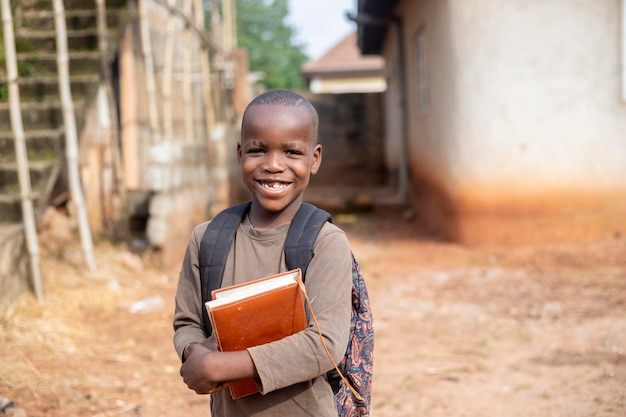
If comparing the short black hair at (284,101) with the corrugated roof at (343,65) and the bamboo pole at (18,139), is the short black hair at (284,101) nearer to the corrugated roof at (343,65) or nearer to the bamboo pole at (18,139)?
the bamboo pole at (18,139)

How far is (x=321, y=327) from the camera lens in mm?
1616

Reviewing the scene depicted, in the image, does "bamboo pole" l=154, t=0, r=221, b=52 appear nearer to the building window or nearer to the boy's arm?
the building window

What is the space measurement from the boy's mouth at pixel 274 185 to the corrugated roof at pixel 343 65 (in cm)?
2161

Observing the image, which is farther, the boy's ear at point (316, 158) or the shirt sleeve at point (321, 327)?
the boy's ear at point (316, 158)

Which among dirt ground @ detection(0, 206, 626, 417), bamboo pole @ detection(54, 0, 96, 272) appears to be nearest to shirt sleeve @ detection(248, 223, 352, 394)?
dirt ground @ detection(0, 206, 626, 417)

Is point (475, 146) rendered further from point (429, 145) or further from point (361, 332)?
point (361, 332)

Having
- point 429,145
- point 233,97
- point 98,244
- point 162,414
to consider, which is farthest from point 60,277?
point 233,97

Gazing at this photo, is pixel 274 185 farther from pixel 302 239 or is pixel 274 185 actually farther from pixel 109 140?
pixel 109 140

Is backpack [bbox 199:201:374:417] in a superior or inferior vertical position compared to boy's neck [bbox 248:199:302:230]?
inferior

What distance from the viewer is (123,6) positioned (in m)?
6.88

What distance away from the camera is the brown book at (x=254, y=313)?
1539 mm

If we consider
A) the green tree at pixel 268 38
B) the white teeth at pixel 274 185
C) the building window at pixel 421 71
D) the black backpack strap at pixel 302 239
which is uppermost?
the green tree at pixel 268 38

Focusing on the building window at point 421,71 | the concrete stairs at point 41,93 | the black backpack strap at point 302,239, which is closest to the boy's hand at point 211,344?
the black backpack strap at point 302,239

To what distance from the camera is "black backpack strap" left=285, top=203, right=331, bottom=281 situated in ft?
5.45
